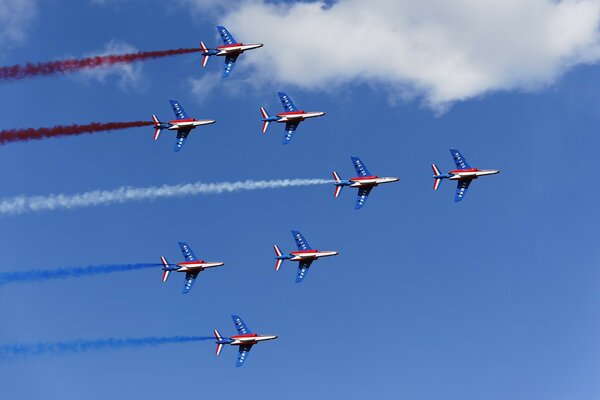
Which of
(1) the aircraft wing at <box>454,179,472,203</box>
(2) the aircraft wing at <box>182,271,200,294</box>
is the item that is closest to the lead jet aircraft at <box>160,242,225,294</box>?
(2) the aircraft wing at <box>182,271,200,294</box>

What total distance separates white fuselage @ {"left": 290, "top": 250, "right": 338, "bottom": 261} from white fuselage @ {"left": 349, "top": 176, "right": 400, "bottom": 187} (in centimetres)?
1043

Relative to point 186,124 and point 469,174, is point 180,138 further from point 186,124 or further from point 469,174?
point 469,174

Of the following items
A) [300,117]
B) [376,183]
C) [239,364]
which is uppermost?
[300,117]

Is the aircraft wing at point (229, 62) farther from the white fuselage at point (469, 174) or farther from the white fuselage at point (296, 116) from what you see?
the white fuselage at point (469, 174)

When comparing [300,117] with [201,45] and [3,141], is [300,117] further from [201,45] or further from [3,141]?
[3,141]

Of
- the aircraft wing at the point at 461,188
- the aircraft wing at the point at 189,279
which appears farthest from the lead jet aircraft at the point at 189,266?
the aircraft wing at the point at 461,188

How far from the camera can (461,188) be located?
135 metres

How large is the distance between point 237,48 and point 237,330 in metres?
35.7

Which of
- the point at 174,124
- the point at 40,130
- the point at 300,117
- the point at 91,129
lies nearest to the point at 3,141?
the point at 40,130

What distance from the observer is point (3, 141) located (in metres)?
102

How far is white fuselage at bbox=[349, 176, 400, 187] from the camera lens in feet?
434

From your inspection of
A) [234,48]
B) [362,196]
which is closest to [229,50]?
[234,48]

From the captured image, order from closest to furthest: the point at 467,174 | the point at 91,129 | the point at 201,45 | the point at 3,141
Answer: the point at 3,141 → the point at 91,129 → the point at 201,45 → the point at 467,174

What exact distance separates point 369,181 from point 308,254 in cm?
1184
